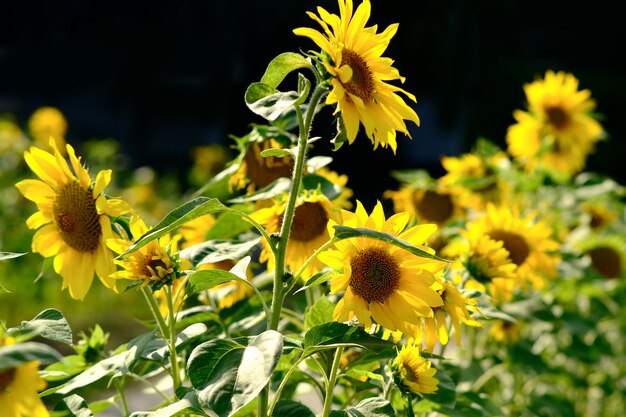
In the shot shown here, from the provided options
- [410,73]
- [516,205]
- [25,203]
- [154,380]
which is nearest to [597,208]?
[516,205]

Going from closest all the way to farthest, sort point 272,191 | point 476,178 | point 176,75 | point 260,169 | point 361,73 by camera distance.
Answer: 1. point 361,73
2. point 272,191
3. point 260,169
4. point 476,178
5. point 176,75

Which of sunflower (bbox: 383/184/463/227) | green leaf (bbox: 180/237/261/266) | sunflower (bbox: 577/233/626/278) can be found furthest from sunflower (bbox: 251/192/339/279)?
sunflower (bbox: 577/233/626/278)

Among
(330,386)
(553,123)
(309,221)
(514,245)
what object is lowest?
(330,386)

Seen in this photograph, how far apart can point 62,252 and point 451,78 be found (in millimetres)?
6267

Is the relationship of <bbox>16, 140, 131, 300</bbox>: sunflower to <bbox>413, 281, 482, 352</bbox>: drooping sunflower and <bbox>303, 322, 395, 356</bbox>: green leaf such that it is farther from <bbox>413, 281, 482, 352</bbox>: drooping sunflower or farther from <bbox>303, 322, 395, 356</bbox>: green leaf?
<bbox>413, 281, 482, 352</bbox>: drooping sunflower

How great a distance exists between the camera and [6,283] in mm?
3371

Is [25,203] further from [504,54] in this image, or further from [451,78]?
[504,54]

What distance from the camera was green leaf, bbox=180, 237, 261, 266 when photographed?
0.93 metres

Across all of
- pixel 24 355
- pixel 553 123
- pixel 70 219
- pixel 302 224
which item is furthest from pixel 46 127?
pixel 24 355

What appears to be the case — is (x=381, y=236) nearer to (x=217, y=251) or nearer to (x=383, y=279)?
(x=383, y=279)

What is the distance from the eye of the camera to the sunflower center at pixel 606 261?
2066 mm

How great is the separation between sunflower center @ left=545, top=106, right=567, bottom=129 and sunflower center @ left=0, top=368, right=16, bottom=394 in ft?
5.61

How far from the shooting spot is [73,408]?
86cm

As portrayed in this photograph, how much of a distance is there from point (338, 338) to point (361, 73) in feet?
0.91
